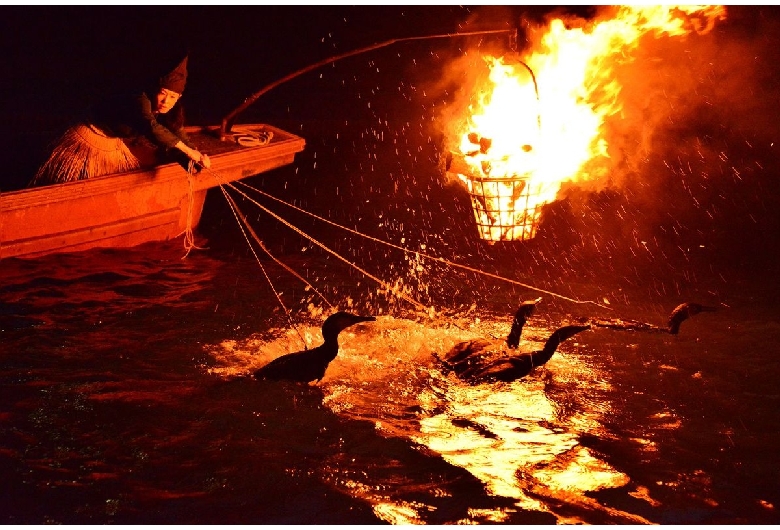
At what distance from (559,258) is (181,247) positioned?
5332 millimetres

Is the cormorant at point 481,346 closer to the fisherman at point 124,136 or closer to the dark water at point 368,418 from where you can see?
the dark water at point 368,418

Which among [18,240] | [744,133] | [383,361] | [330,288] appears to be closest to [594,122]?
[383,361]

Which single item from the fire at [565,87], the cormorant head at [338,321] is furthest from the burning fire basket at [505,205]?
the cormorant head at [338,321]

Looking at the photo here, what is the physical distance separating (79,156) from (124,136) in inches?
24.2

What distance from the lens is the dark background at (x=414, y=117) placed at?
1117 centimetres

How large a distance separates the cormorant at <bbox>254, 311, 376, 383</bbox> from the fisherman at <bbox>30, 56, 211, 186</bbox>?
326 cm

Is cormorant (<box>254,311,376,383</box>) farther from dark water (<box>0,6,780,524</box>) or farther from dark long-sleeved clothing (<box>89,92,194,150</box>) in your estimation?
dark long-sleeved clothing (<box>89,92,194,150</box>)

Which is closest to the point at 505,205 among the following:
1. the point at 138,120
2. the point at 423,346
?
the point at 423,346

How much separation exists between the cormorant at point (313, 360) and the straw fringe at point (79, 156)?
455cm

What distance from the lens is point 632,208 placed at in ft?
41.1

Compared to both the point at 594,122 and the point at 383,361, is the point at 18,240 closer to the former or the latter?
the point at 383,361

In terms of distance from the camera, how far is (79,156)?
970 cm

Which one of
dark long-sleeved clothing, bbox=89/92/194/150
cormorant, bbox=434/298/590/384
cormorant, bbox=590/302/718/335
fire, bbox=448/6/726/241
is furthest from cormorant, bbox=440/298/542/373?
dark long-sleeved clothing, bbox=89/92/194/150

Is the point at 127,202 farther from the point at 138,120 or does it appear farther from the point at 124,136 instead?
the point at 138,120
